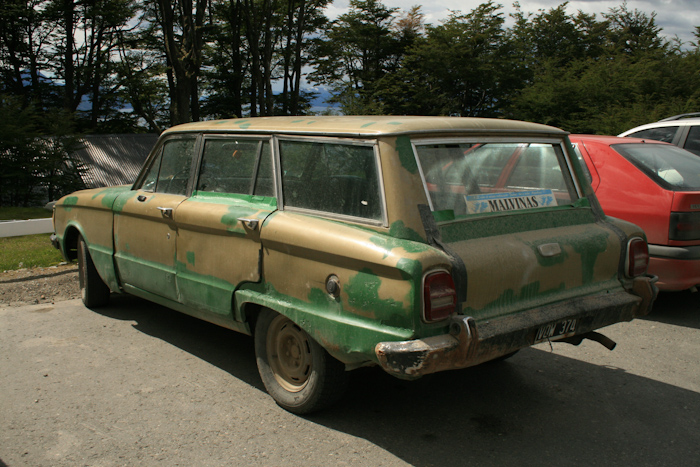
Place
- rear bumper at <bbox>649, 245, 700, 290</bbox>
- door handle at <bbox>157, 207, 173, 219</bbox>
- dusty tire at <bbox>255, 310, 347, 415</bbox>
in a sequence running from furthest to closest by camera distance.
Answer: rear bumper at <bbox>649, 245, 700, 290</bbox> → door handle at <bbox>157, 207, 173, 219</bbox> → dusty tire at <bbox>255, 310, 347, 415</bbox>

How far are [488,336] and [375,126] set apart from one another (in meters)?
1.29

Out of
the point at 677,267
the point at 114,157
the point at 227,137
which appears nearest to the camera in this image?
the point at 227,137

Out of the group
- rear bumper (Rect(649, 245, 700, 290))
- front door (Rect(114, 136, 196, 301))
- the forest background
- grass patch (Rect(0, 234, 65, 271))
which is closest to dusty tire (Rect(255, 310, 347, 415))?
front door (Rect(114, 136, 196, 301))

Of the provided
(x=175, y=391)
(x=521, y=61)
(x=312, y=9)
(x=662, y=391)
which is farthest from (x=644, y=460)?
(x=312, y=9)

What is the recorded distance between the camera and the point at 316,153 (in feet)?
12.1

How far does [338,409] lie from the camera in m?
3.77

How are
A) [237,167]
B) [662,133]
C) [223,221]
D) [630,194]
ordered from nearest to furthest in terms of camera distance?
1. [223,221]
2. [237,167]
3. [630,194]
4. [662,133]

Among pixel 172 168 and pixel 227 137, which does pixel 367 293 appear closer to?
pixel 227 137

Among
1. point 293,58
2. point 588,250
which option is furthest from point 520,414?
point 293,58

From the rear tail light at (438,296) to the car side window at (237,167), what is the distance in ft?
4.44

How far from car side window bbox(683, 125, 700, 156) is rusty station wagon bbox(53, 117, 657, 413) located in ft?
14.2

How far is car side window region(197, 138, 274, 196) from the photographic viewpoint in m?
4.00

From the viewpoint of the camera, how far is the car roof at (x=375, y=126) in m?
3.41

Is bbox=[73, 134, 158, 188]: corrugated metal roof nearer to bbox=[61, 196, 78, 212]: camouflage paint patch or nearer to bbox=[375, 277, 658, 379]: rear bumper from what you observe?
bbox=[61, 196, 78, 212]: camouflage paint patch
